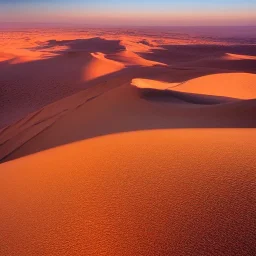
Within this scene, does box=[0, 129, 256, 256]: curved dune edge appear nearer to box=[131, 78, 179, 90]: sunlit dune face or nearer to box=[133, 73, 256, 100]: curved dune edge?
box=[131, 78, 179, 90]: sunlit dune face

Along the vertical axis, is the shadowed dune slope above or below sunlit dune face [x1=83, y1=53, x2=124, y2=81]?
above

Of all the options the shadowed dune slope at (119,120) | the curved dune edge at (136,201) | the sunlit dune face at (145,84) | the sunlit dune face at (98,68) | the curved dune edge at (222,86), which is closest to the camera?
the curved dune edge at (136,201)


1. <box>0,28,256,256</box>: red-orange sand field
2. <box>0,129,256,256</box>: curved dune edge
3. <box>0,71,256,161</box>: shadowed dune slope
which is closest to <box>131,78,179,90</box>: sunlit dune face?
<box>0,71,256,161</box>: shadowed dune slope

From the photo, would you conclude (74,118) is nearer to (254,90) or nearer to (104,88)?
(104,88)

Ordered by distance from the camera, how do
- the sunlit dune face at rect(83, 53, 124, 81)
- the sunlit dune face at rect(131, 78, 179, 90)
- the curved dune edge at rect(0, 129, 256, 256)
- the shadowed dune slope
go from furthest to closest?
the sunlit dune face at rect(83, 53, 124, 81)
the sunlit dune face at rect(131, 78, 179, 90)
the shadowed dune slope
the curved dune edge at rect(0, 129, 256, 256)

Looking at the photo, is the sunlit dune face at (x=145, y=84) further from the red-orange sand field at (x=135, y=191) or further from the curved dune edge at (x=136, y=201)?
the curved dune edge at (x=136, y=201)

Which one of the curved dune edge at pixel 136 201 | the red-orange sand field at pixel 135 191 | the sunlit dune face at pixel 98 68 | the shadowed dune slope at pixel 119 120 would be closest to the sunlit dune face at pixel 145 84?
the shadowed dune slope at pixel 119 120
